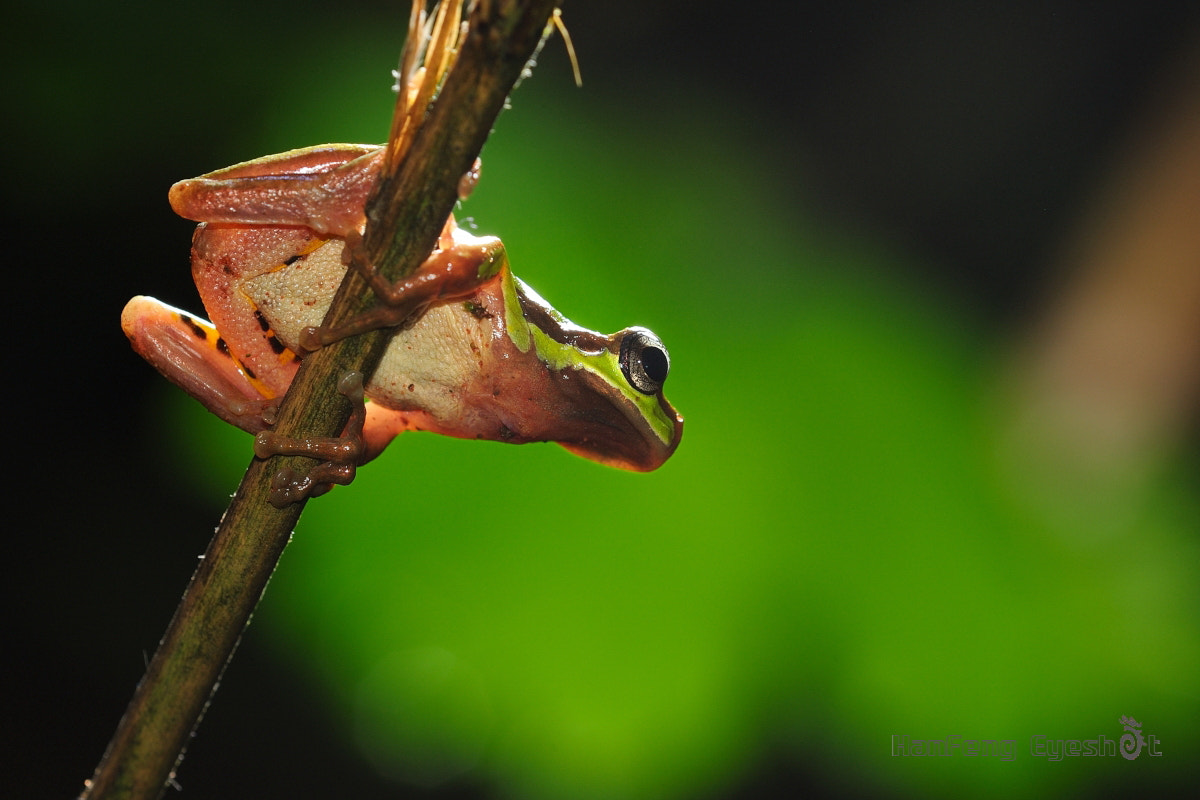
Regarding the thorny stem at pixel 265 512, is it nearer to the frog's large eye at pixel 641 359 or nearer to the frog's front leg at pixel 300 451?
the frog's front leg at pixel 300 451

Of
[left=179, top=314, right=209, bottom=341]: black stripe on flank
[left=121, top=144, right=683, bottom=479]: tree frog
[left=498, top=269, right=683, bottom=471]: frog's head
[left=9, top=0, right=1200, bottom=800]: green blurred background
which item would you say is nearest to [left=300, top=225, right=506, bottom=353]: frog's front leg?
[left=121, top=144, right=683, bottom=479]: tree frog

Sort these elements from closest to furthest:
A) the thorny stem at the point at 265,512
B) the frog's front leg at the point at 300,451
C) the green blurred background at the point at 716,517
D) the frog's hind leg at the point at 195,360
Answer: the thorny stem at the point at 265,512 → the frog's front leg at the point at 300,451 → the frog's hind leg at the point at 195,360 → the green blurred background at the point at 716,517

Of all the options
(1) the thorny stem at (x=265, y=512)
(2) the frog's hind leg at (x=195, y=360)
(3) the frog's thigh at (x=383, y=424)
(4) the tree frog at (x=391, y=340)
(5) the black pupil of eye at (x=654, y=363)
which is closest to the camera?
(1) the thorny stem at (x=265, y=512)

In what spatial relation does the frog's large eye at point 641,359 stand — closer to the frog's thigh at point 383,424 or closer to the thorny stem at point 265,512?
the frog's thigh at point 383,424

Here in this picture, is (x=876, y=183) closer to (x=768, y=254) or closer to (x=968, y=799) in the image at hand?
(x=768, y=254)

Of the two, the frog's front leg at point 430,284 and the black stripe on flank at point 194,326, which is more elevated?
the frog's front leg at point 430,284

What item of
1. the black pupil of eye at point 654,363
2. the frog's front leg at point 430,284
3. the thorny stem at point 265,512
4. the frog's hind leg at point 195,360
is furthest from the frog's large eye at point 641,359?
the thorny stem at point 265,512

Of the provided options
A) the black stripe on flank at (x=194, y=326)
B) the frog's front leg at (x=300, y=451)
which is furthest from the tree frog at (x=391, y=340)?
the frog's front leg at (x=300, y=451)

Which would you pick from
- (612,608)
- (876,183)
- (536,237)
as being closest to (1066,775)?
(612,608)

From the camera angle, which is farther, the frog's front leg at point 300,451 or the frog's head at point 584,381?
the frog's head at point 584,381
